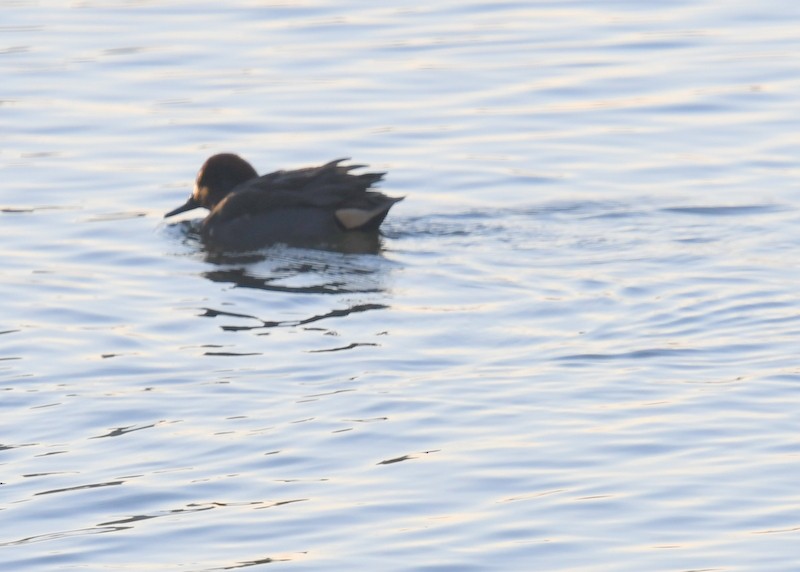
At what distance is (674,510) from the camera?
26.0ft

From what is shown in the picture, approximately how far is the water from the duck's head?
0.30 metres

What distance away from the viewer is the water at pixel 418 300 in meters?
8.01

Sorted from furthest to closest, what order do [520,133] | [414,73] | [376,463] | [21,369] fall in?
[414,73], [520,133], [21,369], [376,463]

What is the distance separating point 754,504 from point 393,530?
4.95 ft

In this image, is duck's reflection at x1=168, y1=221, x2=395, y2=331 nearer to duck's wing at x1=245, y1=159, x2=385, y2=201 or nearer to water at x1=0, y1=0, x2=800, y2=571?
water at x1=0, y1=0, x2=800, y2=571

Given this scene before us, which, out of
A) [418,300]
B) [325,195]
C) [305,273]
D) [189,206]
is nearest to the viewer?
[418,300]

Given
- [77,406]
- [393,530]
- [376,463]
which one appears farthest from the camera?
[77,406]

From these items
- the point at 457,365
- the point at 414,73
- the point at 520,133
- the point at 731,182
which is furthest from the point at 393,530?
the point at 414,73

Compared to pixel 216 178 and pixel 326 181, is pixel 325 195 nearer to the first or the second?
pixel 326 181

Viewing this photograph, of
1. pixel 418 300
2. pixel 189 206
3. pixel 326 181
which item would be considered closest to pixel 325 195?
pixel 326 181

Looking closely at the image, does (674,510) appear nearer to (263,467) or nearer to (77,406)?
(263,467)

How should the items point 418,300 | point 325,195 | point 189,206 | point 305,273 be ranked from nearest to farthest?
point 418,300 → point 305,273 → point 325,195 → point 189,206

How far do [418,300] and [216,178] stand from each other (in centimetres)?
356

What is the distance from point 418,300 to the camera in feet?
39.0
